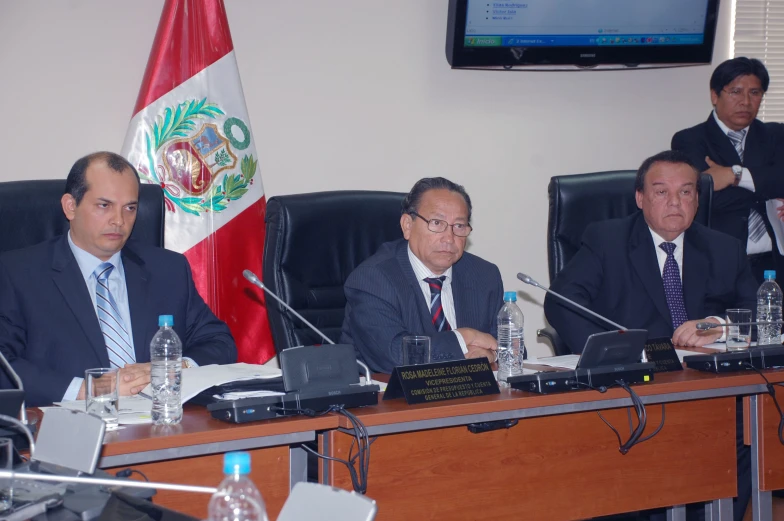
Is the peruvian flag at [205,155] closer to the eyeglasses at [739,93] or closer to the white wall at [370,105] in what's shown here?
the white wall at [370,105]

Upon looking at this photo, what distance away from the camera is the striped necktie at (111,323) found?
8.48 feet

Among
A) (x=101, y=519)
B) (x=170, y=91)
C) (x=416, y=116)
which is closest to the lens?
(x=101, y=519)

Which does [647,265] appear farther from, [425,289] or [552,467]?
[552,467]

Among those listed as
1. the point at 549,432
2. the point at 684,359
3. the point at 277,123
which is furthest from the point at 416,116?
the point at 549,432

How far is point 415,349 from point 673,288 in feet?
4.09

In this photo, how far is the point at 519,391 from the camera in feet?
7.55

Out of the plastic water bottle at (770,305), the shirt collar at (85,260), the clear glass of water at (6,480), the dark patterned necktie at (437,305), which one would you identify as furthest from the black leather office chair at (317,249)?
the clear glass of water at (6,480)

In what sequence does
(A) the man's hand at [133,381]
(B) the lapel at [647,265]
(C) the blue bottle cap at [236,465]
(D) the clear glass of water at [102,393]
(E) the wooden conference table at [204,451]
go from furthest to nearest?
(B) the lapel at [647,265], (A) the man's hand at [133,381], (D) the clear glass of water at [102,393], (E) the wooden conference table at [204,451], (C) the blue bottle cap at [236,465]

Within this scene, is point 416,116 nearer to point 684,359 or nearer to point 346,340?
point 346,340

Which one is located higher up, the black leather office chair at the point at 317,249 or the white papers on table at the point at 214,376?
the black leather office chair at the point at 317,249

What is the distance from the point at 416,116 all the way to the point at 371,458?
2209mm

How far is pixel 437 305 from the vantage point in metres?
2.88

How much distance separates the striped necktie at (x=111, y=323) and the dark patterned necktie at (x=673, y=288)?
5.76ft

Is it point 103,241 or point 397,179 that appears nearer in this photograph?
point 103,241
